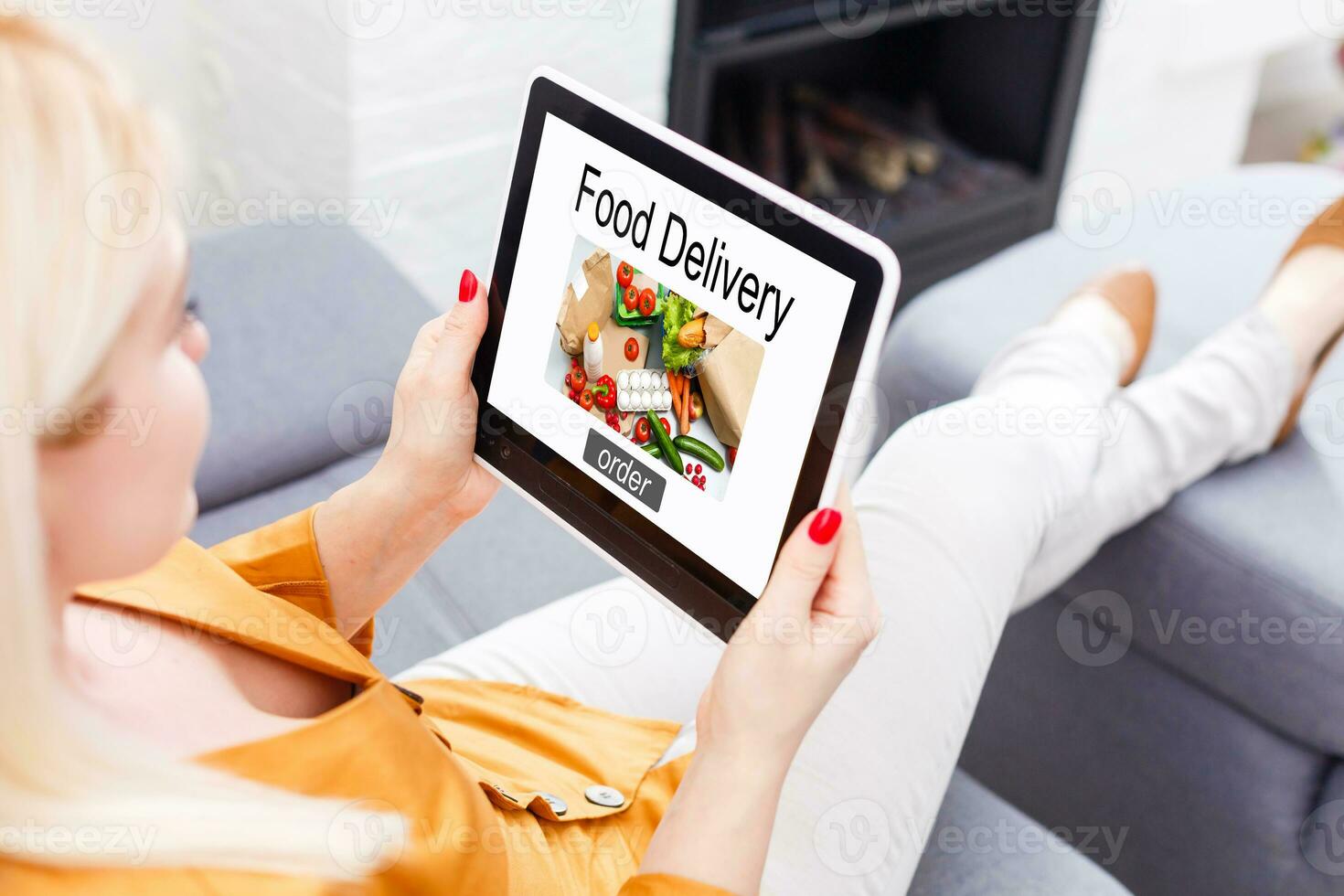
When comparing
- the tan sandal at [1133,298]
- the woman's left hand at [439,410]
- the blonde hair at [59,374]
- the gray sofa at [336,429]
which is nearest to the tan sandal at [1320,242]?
the tan sandal at [1133,298]

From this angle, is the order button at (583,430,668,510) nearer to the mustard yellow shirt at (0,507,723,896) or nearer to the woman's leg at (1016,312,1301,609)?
the mustard yellow shirt at (0,507,723,896)

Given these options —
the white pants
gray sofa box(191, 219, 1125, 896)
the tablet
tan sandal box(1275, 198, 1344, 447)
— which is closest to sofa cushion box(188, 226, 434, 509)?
gray sofa box(191, 219, 1125, 896)

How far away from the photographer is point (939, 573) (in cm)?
91

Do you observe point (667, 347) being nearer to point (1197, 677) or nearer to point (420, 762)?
point (420, 762)

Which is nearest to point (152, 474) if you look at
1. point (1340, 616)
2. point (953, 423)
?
point (953, 423)

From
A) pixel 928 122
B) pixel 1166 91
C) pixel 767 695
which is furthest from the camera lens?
pixel 1166 91

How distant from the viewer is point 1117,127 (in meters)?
2.49

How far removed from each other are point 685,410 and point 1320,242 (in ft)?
2.85

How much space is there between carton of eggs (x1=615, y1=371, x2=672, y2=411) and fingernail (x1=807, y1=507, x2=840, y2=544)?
132 mm

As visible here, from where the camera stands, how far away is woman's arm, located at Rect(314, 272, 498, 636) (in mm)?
823

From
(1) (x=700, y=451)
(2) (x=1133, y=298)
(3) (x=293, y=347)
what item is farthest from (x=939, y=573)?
(3) (x=293, y=347)

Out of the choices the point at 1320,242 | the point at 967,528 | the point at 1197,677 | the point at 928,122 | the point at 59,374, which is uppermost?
the point at 59,374

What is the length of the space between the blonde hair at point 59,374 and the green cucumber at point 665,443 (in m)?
0.31

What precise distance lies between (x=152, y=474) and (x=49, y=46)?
177mm
